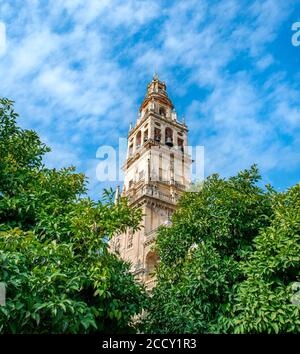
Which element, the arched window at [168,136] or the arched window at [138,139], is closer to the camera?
the arched window at [168,136]

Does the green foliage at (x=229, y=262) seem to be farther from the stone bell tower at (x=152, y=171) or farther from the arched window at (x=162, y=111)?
the arched window at (x=162, y=111)

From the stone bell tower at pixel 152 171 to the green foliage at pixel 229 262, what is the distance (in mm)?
20569

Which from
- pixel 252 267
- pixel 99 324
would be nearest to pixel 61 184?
pixel 99 324

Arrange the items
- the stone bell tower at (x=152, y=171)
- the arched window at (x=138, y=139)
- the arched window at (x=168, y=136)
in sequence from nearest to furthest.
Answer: the stone bell tower at (x=152, y=171)
the arched window at (x=168, y=136)
the arched window at (x=138, y=139)

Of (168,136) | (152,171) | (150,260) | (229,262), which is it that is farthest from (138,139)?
(229,262)

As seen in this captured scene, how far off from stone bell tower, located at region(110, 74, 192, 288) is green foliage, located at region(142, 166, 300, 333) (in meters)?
20.6

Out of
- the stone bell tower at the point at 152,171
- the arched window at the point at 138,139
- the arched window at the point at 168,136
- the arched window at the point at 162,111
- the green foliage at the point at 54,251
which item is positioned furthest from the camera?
the arched window at the point at 162,111

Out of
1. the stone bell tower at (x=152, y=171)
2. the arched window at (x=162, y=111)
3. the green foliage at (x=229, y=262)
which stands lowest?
the green foliage at (x=229, y=262)

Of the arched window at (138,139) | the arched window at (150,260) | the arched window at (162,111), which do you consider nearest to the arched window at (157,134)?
the arched window at (138,139)

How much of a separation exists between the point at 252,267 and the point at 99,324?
182 inches

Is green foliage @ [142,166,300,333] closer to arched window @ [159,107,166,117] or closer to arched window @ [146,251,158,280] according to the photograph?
arched window @ [146,251,158,280]

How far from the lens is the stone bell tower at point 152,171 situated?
124 feet

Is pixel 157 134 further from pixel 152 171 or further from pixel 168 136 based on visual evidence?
pixel 152 171
